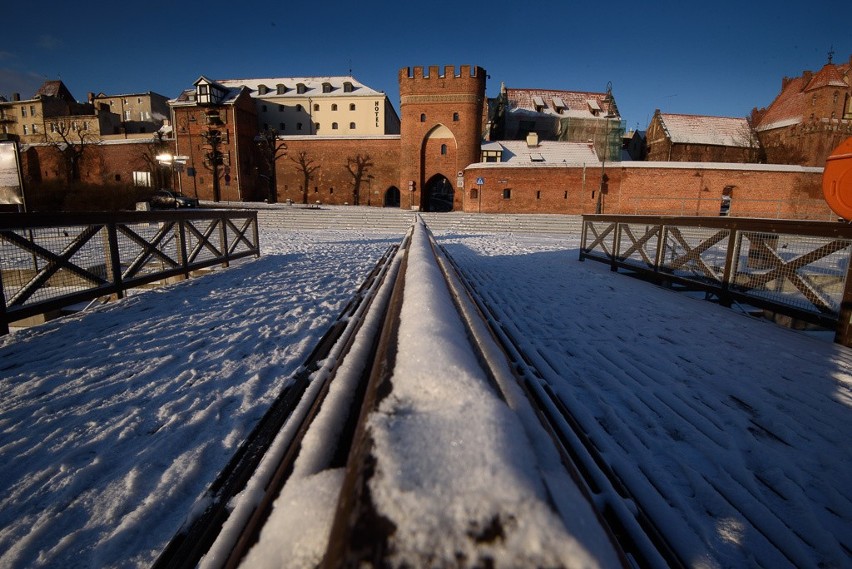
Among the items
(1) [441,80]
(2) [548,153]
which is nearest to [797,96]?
(2) [548,153]

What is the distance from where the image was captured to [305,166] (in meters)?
→ 40.5

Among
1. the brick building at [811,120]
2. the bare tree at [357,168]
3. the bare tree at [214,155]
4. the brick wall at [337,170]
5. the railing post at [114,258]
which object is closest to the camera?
the railing post at [114,258]

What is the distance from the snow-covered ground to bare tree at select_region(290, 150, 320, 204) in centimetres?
3836

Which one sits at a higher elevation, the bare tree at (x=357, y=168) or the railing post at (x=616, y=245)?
the bare tree at (x=357, y=168)

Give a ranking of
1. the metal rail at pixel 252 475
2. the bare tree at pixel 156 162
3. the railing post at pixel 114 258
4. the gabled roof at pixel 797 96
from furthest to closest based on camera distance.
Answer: the bare tree at pixel 156 162 < the gabled roof at pixel 797 96 < the railing post at pixel 114 258 < the metal rail at pixel 252 475

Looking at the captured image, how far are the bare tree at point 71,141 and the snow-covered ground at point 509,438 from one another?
4456 cm

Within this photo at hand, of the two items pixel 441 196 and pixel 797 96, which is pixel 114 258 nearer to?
pixel 441 196

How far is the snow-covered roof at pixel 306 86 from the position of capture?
4816cm

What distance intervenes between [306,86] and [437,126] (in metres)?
25.1

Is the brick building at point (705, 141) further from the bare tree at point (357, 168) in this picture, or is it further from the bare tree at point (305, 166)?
the bare tree at point (305, 166)

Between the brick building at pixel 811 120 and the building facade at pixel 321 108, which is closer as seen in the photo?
the brick building at pixel 811 120

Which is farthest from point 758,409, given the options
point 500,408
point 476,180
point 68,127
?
point 68,127

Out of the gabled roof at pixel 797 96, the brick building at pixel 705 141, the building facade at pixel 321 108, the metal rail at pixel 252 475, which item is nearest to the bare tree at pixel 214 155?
the building facade at pixel 321 108

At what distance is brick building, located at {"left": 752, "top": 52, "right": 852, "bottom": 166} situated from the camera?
3591 centimetres
